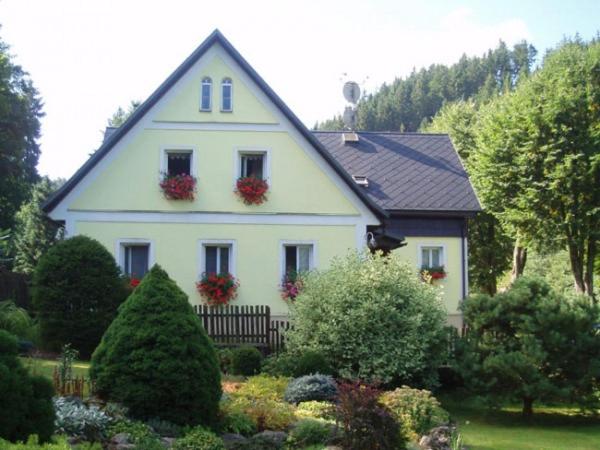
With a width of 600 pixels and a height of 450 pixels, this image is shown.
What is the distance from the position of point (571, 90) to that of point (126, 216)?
18.2 meters

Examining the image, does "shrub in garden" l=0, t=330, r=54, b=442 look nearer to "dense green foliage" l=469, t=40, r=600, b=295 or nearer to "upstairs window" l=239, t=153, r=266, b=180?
"upstairs window" l=239, t=153, r=266, b=180

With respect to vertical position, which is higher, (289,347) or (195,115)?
(195,115)

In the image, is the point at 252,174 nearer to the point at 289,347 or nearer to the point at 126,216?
the point at 126,216

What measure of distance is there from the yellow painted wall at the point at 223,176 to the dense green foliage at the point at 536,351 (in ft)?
22.7

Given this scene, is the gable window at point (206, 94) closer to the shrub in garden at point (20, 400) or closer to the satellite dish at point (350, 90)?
the satellite dish at point (350, 90)

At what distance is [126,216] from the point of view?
68.0 ft

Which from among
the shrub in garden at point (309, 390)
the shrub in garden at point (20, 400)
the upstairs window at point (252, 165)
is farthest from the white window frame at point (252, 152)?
the shrub in garden at point (20, 400)

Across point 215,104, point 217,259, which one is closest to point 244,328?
point 217,259

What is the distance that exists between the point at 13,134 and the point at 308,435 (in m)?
29.7

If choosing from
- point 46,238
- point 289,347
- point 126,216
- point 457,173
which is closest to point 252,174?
point 126,216

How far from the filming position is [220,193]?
21125 mm

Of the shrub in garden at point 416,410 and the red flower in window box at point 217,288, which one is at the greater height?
the red flower in window box at point 217,288

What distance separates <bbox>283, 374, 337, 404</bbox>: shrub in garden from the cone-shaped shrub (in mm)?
2795

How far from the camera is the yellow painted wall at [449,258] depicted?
83.7 ft
